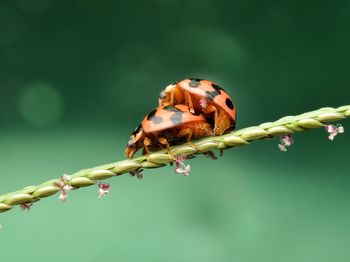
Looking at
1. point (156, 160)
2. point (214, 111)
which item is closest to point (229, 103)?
point (214, 111)

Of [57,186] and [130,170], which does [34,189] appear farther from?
Answer: [130,170]

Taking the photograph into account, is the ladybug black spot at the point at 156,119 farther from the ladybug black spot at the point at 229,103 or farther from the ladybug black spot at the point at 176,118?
the ladybug black spot at the point at 229,103

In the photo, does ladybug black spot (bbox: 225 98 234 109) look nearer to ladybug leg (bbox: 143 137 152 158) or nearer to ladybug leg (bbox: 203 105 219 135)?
ladybug leg (bbox: 203 105 219 135)

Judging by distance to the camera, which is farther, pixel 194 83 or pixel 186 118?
pixel 194 83

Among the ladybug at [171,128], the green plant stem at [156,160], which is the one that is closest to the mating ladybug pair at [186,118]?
the ladybug at [171,128]

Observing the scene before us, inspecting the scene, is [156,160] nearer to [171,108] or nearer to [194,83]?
[171,108]

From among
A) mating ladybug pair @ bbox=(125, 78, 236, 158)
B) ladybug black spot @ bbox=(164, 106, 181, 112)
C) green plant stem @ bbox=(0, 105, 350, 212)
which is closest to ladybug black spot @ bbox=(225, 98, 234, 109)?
mating ladybug pair @ bbox=(125, 78, 236, 158)

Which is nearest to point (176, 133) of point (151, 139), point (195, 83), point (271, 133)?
point (151, 139)
